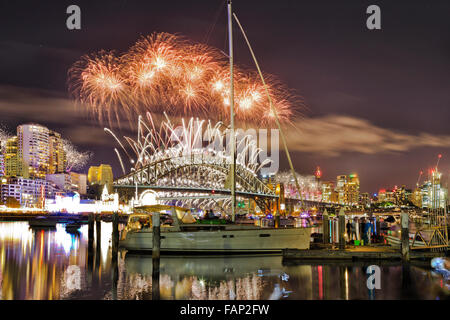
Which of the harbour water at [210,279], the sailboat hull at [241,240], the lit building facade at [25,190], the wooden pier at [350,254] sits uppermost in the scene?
the lit building facade at [25,190]

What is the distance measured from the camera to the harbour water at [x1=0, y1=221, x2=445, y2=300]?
1505 centimetres

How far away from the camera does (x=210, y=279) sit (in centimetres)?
1783

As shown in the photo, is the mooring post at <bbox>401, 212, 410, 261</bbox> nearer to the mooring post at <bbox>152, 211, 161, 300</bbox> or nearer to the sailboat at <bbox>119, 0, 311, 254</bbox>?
the sailboat at <bbox>119, 0, 311, 254</bbox>

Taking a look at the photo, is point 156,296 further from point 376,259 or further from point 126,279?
point 376,259

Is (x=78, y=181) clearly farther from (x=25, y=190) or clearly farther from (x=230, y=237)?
(x=230, y=237)

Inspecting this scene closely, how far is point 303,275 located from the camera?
18.3 m

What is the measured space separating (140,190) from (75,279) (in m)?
90.3

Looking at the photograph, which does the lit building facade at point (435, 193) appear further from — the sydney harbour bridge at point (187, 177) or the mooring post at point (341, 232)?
the sydney harbour bridge at point (187, 177)

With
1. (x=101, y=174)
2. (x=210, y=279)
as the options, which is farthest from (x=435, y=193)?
(x=101, y=174)

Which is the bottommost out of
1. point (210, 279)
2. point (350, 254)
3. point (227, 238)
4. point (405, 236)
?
point (210, 279)

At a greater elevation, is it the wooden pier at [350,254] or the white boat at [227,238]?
the white boat at [227,238]

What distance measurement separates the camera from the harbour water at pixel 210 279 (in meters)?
15.1

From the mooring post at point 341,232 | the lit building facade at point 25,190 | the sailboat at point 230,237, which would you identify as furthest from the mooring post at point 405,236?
the lit building facade at point 25,190
